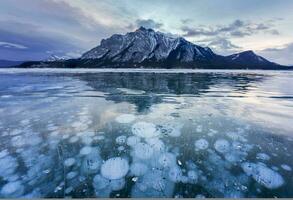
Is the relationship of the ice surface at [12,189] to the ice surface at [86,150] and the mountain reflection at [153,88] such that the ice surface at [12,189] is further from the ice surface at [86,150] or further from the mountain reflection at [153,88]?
the mountain reflection at [153,88]

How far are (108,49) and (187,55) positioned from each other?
50297 millimetres

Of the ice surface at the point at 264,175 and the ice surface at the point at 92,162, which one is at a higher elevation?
the ice surface at the point at 92,162

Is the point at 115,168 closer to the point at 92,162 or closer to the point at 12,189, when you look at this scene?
the point at 92,162

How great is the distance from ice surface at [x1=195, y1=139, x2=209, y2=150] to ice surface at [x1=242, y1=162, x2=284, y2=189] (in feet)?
2.31

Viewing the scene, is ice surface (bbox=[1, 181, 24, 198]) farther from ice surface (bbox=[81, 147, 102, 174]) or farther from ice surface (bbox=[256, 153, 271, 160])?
ice surface (bbox=[256, 153, 271, 160])

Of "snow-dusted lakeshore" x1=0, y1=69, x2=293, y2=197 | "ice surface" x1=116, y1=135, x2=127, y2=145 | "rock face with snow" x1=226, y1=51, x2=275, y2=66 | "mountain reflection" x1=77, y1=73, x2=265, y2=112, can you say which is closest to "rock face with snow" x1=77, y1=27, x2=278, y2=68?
"rock face with snow" x1=226, y1=51, x2=275, y2=66

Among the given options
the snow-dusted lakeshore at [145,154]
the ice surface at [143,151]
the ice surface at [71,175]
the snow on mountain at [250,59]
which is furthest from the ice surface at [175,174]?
the snow on mountain at [250,59]

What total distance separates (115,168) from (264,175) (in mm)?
2050

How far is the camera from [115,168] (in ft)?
11.8

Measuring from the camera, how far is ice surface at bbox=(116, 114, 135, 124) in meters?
5.57

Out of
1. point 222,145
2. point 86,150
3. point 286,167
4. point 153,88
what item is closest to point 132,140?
point 86,150

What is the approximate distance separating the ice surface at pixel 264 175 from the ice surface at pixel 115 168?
5.58 feet

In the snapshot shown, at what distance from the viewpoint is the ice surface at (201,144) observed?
4.18m

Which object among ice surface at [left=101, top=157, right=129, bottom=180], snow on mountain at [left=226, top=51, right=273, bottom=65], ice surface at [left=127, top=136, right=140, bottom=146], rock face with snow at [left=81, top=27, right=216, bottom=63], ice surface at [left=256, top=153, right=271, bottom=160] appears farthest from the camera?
rock face with snow at [left=81, top=27, right=216, bottom=63]
